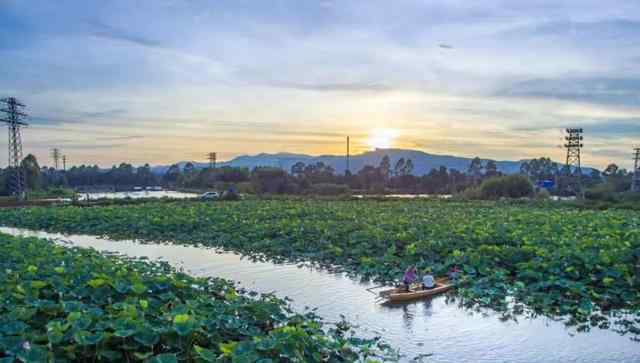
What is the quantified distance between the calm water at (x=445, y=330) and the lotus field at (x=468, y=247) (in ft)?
2.03

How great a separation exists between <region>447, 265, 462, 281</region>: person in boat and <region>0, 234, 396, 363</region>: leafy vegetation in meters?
4.02

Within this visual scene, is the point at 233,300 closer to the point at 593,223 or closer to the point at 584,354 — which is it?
the point at 584,354

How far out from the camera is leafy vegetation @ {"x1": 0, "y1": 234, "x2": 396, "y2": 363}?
213 inches

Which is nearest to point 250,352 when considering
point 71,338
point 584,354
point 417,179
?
point 71,338

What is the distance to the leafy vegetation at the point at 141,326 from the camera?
5418 millimetres

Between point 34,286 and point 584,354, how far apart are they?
22.8 feet

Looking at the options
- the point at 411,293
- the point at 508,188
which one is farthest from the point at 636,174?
the point at 411,293

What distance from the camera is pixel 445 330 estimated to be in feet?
28.4

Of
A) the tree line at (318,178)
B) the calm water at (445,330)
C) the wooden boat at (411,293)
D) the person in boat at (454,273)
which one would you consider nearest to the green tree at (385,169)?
the tree line at (318,178)

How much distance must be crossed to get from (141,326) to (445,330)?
4696 millimetres

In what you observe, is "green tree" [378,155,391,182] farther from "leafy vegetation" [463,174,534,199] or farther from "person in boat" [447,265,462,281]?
"person in boat" [447,265,462,281]

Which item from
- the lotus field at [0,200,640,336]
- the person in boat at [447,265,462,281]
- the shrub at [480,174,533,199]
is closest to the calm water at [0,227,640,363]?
the lotus field at [0,200,640,336]

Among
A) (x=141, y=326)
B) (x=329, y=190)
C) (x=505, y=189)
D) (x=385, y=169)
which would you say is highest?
(x=385, y=169)

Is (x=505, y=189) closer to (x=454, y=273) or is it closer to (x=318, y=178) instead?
(x=318, y=178)
